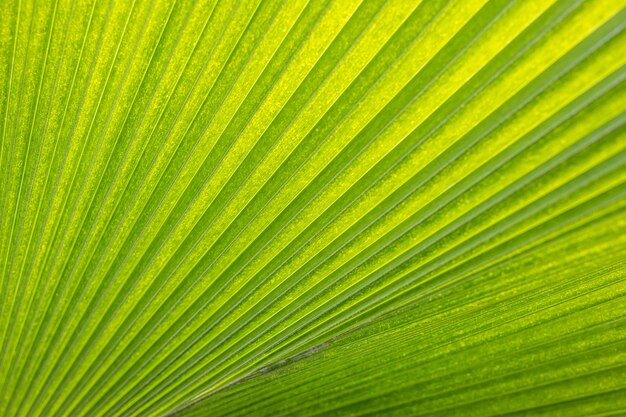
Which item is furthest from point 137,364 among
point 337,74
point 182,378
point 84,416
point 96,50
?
point 337,74

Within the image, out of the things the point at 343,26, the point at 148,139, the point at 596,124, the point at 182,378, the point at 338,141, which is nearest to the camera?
the point at 596,124

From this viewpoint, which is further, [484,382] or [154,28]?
[484,382]

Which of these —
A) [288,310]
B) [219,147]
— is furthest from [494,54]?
[288,310]

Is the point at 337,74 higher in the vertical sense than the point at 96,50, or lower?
lower

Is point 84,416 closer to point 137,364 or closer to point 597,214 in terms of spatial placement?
point 137,364

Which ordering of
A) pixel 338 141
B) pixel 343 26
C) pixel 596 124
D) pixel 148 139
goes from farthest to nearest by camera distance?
pixel 148 139
pixel 338 141
pixel 343 26
pixel 596 124

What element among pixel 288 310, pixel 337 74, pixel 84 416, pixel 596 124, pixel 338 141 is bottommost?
pixel 84 416
